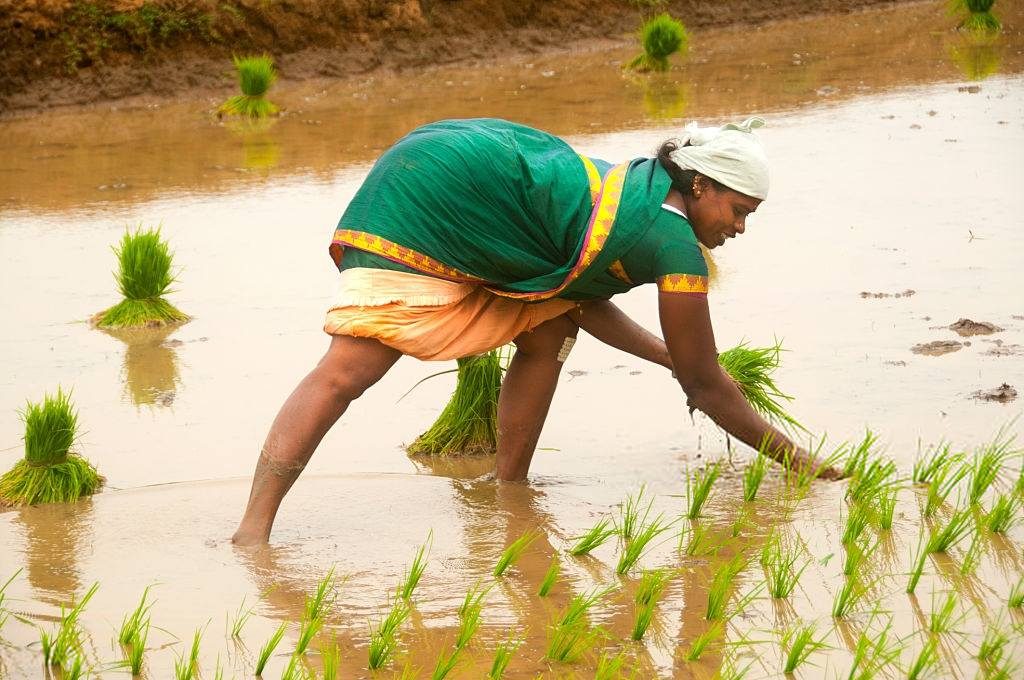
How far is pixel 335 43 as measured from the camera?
39.3 feet

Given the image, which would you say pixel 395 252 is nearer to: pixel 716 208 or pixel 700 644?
pixel 716 208

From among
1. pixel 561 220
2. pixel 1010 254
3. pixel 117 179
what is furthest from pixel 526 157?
pixel 117 179

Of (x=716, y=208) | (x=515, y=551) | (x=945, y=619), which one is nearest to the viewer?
(x=945, y=619)

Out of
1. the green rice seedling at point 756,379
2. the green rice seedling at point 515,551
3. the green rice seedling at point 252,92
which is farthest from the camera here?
the green rice seedling at point 252,92

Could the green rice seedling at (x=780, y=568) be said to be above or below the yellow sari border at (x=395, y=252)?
below

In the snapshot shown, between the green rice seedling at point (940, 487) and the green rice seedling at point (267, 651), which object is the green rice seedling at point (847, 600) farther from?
the green rice seedling at point (267, 651)

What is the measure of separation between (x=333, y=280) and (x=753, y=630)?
357 centimetres

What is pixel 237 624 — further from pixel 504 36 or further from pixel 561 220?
pixel 504 36

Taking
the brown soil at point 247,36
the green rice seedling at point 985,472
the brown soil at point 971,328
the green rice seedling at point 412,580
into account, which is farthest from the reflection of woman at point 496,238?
the brown soil at point 247,36

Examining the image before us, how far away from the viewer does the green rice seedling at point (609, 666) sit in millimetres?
2688

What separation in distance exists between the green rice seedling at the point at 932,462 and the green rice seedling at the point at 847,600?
652 millimetres

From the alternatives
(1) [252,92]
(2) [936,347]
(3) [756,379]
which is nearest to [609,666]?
(3) [756,379]

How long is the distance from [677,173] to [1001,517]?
124 centimetres

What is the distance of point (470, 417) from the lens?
437 cm
